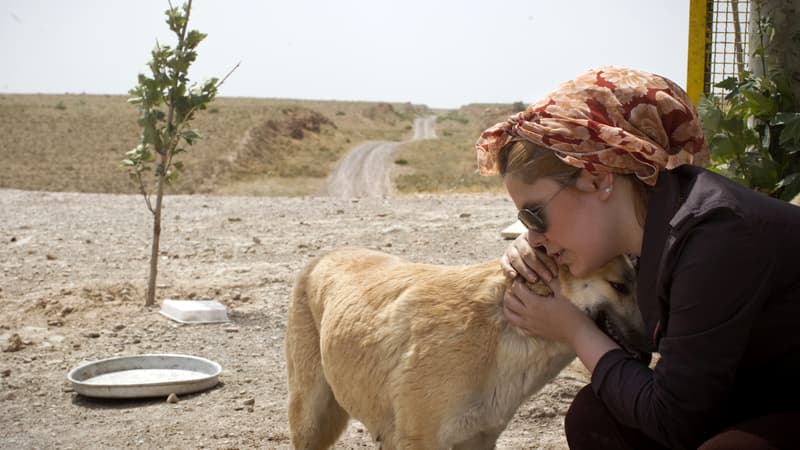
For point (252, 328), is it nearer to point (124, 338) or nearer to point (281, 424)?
point (124, 338)

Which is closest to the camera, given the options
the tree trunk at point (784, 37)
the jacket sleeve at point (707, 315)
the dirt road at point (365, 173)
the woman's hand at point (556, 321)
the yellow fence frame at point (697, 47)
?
the jacket sleeve at point (707, 315)

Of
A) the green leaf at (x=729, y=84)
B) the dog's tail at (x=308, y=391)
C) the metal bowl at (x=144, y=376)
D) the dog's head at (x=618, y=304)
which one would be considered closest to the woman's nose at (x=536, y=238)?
the dog's head at (x=618, y=304)

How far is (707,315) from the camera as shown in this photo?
232cm

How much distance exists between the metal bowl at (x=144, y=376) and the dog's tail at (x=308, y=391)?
181 centimetres

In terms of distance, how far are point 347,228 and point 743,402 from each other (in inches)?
432

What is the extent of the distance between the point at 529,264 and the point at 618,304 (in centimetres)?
37

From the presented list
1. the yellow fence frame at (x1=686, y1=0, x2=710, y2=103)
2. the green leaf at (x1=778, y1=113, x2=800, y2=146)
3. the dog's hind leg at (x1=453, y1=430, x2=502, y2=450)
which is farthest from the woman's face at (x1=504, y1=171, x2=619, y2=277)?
the yellow fence frame at (x1=686, y1=0, x2=710, y2=103)

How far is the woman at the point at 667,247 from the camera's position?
7.61ft

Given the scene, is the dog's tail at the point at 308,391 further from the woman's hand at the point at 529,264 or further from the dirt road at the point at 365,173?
the dirt road at the point at 365,173

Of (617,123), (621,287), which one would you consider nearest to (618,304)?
(621,287)

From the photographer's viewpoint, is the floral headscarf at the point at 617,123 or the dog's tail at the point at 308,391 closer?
the floral headscarf at the point at 617,123

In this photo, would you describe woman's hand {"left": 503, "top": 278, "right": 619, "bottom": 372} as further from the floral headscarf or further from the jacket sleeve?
the floral headscarf

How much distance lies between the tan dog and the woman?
31cm

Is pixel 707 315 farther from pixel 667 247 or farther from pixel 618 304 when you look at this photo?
pixel 618 304
